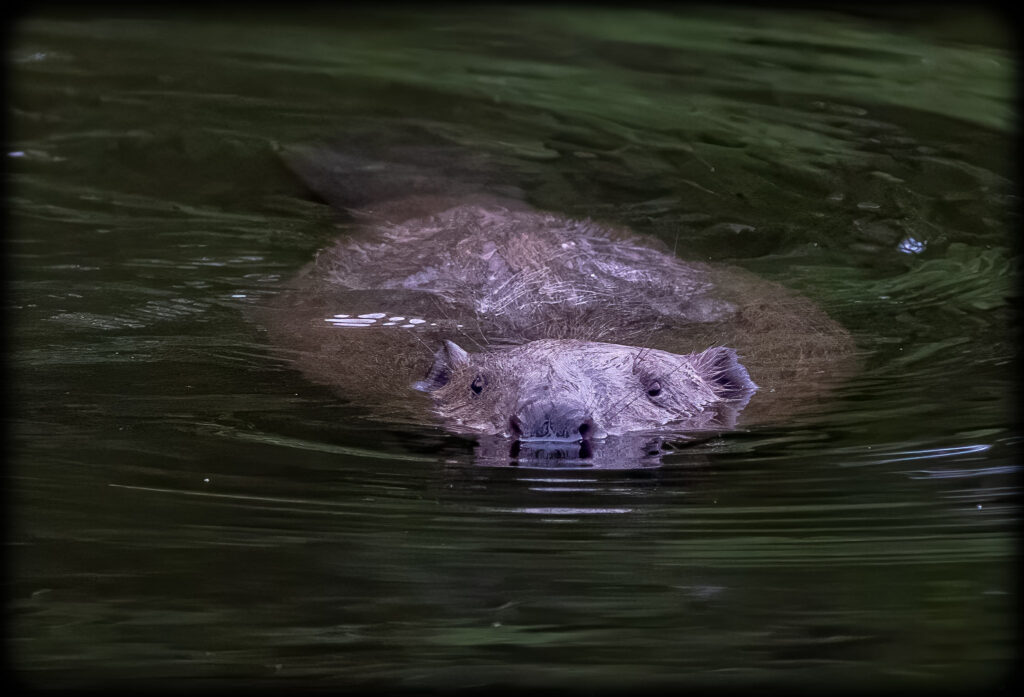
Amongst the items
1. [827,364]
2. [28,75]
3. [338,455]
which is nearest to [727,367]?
[827,364]

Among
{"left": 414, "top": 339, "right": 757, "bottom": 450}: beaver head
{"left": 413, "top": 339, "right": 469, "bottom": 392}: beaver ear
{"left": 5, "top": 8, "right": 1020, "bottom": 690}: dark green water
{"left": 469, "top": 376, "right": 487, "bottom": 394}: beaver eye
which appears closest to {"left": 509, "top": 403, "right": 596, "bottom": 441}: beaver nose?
{"left": 414, "top": 339, "right": 757, "bottom": 450}: beaver head

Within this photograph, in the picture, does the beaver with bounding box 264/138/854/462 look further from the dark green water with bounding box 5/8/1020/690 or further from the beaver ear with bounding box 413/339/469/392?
the dark green water with bounding box 5/8/1020/690

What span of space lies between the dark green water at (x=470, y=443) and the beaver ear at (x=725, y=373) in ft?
1.23

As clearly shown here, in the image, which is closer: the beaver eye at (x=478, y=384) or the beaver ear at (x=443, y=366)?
the beaver eye at (x=478, y=384)

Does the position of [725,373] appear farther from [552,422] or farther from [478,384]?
[552,422]

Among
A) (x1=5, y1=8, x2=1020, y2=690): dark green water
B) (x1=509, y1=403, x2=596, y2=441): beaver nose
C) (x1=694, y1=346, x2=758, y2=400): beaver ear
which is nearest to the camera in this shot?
(x1=5, y1=8, x2=1020, y2=690): dark green water

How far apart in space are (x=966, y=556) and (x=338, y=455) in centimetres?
189

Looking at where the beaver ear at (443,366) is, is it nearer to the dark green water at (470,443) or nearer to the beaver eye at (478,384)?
the beaver eye at (478,384)

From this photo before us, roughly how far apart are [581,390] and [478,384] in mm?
539

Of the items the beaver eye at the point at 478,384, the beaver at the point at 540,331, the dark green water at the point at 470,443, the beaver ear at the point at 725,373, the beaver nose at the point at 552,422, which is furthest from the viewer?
the beaver ear at the point at 725,373

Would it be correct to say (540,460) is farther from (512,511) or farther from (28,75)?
(28,75)

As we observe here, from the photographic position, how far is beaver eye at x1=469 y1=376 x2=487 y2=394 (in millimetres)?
5023

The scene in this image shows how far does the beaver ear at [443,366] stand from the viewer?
527cm

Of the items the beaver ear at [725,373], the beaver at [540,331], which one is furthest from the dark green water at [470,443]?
the beaver ear at [725,373]
